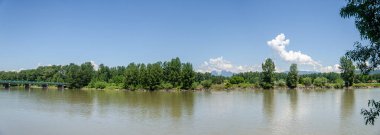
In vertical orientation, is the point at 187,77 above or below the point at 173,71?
below

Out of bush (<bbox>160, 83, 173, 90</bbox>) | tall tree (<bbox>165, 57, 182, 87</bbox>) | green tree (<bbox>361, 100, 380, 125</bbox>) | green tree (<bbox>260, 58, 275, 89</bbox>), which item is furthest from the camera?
green tree (<bbox>260, 58, 275, 89</bbox>)

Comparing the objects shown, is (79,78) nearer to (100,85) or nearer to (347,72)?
(100,85)

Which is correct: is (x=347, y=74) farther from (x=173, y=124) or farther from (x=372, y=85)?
(x=173, y=124)

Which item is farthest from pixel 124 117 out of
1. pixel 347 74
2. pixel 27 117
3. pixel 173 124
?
pixel 347 74

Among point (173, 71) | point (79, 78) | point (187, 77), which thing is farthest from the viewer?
point (79, 78)

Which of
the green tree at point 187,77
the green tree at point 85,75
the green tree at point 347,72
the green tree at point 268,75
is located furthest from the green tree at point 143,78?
the green tree at point 347,72

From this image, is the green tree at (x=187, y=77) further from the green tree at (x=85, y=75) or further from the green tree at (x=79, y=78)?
the green tree at (x=79, y=78)

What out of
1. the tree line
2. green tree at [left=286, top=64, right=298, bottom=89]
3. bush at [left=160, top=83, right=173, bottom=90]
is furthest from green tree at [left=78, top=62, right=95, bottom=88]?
green tree at [left=286, top=64, right=298, bottom=89]

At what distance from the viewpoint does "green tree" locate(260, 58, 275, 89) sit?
339ft

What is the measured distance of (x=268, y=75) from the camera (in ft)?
340

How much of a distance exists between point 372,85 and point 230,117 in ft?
319

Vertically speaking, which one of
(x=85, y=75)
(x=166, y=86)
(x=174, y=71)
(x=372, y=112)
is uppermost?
(x=174, y=71)

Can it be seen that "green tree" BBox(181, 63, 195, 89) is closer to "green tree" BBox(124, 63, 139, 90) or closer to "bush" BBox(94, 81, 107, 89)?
"green tree" BBox(124, 63, 139, 90)

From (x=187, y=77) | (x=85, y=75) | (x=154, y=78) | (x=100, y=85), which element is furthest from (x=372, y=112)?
(x=85, y=75)
